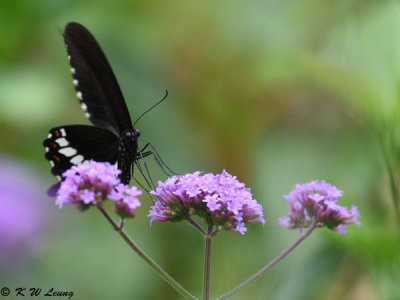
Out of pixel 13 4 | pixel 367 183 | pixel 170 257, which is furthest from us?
pixel 13 4

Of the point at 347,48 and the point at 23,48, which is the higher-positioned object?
the point at 347,48

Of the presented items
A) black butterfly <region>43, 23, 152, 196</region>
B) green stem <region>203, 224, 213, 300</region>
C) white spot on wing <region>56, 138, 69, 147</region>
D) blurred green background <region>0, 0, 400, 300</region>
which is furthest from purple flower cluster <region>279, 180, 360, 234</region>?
white spot on wing <region>56, 138, 69, 147</region>

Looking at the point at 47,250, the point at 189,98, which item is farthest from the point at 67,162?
the point at 189,98

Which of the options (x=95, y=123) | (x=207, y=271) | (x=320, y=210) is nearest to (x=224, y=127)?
(x=95, y=123)

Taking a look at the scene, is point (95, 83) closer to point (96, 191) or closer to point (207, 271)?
point (96, 191)

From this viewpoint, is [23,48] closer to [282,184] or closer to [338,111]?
[282,184]

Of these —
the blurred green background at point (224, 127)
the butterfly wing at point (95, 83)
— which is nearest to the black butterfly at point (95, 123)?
the butterfly wing at point (95, 83)

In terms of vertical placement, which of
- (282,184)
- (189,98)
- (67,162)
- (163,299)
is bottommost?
(163,299)
